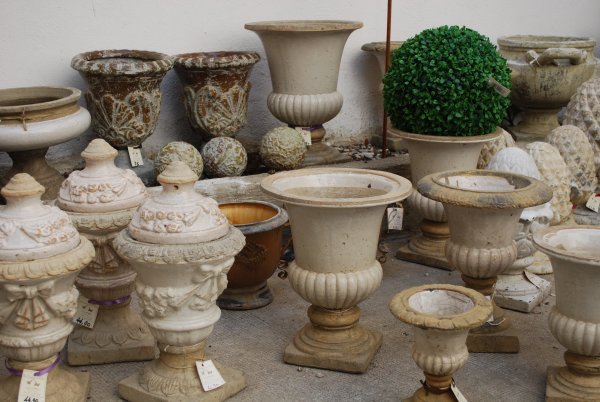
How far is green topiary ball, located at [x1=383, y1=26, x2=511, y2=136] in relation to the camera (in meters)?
4.62

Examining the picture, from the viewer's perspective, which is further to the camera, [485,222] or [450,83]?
[450,83]

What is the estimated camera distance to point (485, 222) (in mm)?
3697

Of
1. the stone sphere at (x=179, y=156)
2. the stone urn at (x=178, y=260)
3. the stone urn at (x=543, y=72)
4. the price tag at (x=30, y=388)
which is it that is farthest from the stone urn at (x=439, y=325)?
the stone urn at (x=543, y=72)

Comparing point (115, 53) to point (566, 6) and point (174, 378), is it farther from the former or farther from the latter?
point (566, 6)

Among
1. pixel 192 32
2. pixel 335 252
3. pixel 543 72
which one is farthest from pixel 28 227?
pixel 543 72

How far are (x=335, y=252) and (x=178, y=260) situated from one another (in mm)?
780

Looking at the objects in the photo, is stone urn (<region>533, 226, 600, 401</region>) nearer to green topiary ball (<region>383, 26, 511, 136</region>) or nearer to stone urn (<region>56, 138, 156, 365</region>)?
green topiary ball (<region>383, 26, 511, 136</region>)

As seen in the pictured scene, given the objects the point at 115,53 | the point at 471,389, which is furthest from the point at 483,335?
the point at 115,53

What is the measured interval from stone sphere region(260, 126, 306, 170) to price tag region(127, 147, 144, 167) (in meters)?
0.74

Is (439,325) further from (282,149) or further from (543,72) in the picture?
(543,72)

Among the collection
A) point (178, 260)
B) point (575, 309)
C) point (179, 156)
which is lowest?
point (575, 309)

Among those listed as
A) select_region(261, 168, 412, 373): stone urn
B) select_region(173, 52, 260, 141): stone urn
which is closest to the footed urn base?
select_region(261, 168, 412, 373): stone urn

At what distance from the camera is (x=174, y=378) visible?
3.43m

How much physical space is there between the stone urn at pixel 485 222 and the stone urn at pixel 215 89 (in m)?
1.82
